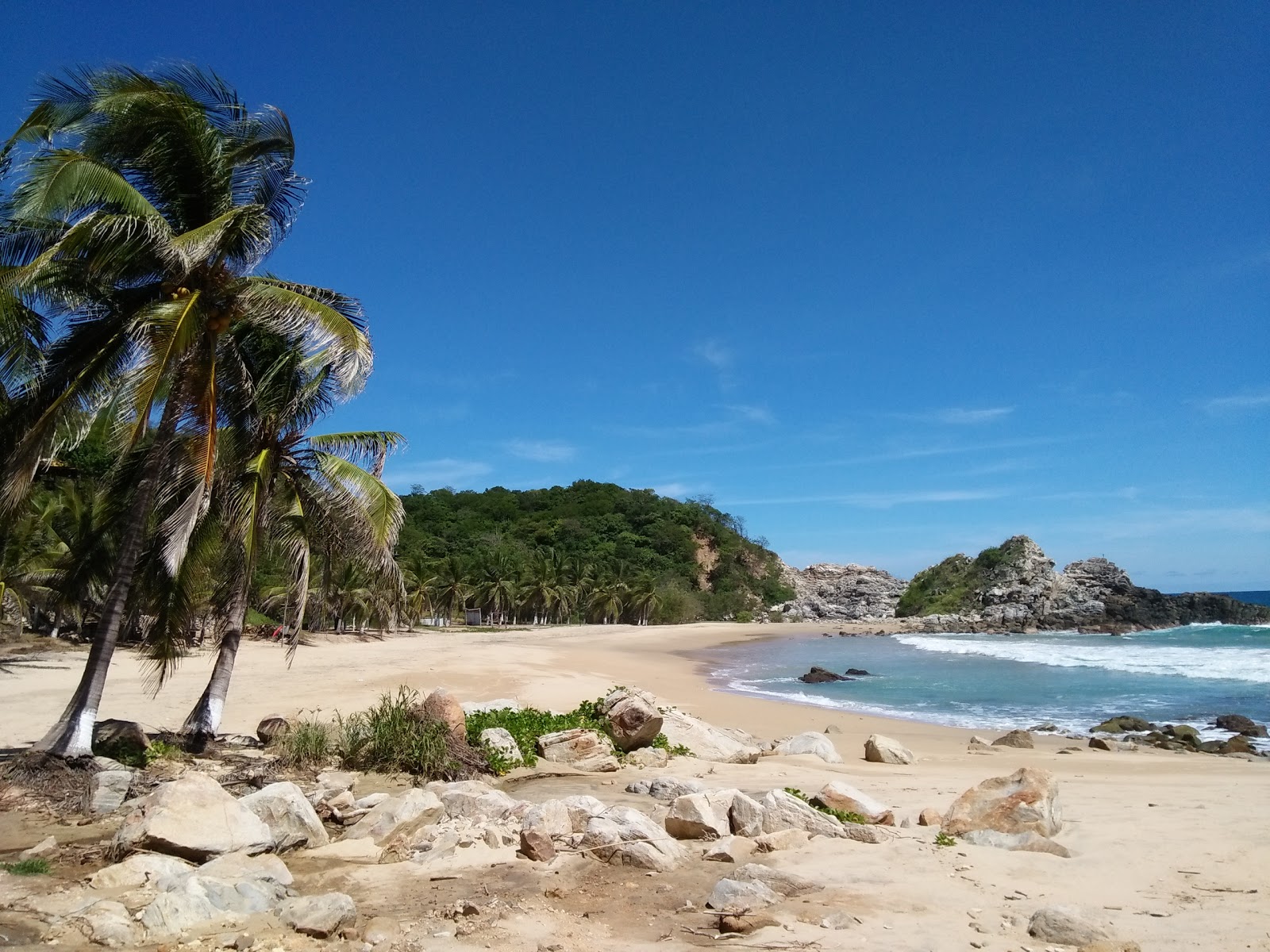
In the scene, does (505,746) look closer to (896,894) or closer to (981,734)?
(896,894)

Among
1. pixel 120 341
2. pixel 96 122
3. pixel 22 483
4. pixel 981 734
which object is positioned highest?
pixel 96 122

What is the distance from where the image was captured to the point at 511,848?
22.6 ft

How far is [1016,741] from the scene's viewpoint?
1538 cm

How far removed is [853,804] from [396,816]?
14.8 feet

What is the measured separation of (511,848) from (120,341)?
7.20m

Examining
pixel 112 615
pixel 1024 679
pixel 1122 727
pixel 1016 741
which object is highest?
pixel 112 615

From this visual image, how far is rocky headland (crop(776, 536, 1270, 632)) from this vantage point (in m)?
81.2

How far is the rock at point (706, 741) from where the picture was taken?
12438 millimetres

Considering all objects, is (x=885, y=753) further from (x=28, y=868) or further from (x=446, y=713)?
(x=28, y=868)

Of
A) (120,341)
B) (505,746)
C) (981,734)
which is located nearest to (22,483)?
(120,341)

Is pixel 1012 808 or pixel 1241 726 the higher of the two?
pixel 1012 808

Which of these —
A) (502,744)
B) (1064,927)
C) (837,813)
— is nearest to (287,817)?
(502,744)

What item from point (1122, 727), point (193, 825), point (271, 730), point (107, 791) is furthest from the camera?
point (1122, 727)

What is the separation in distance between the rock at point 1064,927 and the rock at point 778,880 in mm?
1512
